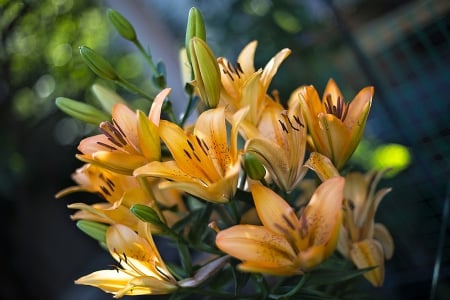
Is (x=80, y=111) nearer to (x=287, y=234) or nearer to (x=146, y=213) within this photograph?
(x=146, y=213)

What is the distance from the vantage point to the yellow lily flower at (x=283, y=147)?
1.55ft

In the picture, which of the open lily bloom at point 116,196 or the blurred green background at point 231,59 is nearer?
the open lily bloom at point 116,196

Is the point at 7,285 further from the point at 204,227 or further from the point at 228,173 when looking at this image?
the point at 228,173

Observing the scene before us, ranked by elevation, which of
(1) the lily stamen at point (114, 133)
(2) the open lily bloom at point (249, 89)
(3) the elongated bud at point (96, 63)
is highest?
(3) the elongated bud at point (96, 63)

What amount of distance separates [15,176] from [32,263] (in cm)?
33

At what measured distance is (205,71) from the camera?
19.0 inches

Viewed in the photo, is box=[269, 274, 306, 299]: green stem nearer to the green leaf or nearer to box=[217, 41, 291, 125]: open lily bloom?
the green leaf

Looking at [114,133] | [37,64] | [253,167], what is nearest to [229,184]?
[253,167]

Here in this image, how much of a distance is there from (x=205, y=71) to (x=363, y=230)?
0.78 feet

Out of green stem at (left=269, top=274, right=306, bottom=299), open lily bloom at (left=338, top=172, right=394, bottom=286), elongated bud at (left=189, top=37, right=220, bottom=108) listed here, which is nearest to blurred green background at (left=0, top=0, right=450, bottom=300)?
open lily bloom at (left=338, top=172, right=394, bottom=286)

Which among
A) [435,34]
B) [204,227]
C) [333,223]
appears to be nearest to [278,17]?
[435,34]

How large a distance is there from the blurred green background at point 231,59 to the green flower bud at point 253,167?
51 centimetres

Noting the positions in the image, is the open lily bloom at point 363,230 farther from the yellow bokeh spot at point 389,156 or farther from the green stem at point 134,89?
the yellow bokeh spot at point 389,156

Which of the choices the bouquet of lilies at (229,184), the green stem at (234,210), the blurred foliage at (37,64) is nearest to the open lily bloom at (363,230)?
the bouquet of lilies at (229,184)
